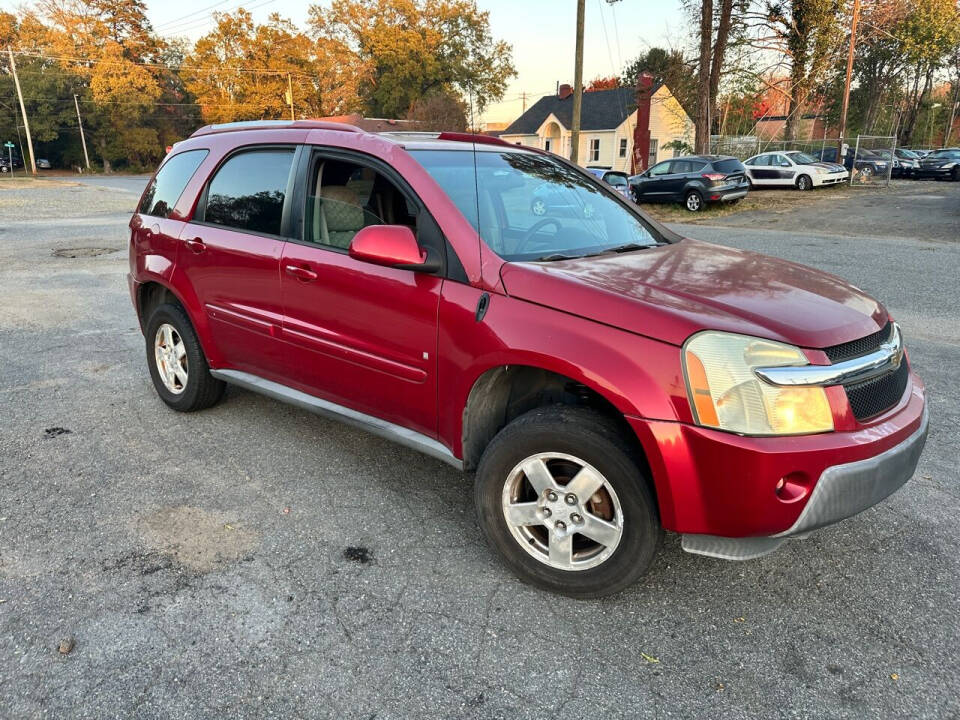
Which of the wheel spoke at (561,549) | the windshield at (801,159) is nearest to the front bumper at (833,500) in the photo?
the wheel spoke at (561,549)

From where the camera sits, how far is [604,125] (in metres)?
49.2

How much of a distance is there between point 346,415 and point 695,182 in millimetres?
19556

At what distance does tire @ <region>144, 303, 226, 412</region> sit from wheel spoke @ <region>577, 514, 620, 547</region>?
9.20 ft

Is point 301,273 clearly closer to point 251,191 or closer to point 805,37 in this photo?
point 251,191

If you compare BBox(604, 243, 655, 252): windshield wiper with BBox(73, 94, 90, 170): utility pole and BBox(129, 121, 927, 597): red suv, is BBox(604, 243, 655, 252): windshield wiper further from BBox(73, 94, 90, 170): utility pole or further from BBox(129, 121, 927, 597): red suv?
BBox(73, 94, 90, 170): utility pole

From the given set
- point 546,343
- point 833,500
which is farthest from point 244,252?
point 833,500

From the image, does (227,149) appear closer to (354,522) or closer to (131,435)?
(131,435)

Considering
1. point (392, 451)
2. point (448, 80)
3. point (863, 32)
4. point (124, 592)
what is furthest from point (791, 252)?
point (448, 80)

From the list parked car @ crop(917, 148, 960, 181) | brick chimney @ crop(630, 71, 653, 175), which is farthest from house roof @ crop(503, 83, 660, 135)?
parked car @ crop(917, 148, 960, 181)

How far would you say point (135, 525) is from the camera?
3205 mm

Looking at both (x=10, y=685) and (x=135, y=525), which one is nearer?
(x=10, y=685)

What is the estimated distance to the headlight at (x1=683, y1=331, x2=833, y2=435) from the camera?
227cm

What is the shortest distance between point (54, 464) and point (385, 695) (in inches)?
106

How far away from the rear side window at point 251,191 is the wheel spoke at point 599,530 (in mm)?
2256
